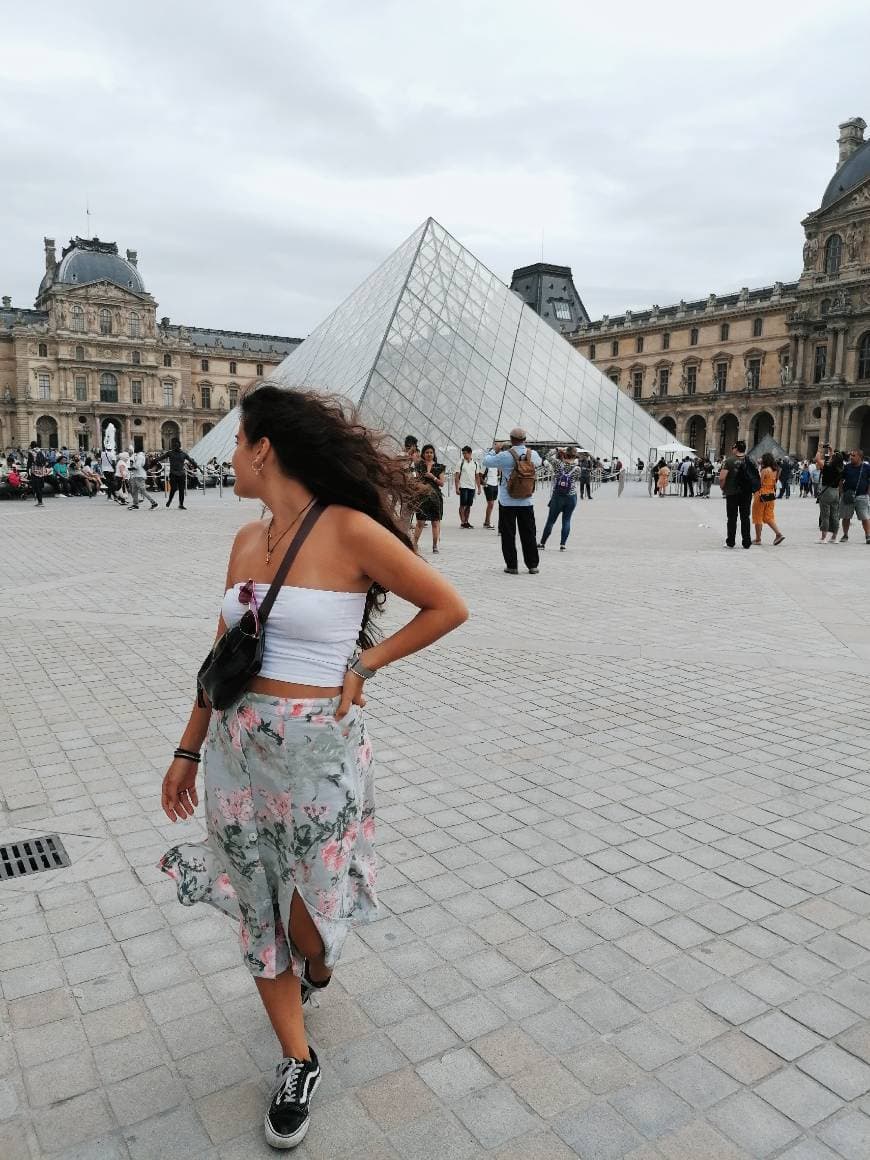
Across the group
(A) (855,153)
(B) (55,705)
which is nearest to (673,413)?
(A) (855,153)

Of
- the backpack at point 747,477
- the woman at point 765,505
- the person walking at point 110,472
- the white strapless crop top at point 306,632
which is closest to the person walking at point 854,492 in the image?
the woman at point 765,505

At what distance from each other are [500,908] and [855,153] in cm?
6047

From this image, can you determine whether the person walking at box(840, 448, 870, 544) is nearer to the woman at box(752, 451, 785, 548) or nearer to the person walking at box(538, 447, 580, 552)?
the woman at box(752, 451, 785, 548)

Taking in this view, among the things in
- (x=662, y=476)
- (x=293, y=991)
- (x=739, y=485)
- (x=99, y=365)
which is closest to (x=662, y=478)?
(x=662, y=476)

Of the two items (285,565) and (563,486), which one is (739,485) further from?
(285,565)

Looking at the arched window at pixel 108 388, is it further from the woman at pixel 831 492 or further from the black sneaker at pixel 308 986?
the black sneaker at pixel 308 986

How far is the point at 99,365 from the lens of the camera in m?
73.2

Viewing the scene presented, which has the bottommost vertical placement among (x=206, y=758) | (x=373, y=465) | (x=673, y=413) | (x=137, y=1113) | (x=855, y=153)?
(x=137, y=1113)

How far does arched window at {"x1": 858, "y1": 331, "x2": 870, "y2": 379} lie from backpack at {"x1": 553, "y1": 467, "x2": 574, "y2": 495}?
45.5 m

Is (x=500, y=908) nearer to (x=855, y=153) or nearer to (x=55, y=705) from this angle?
(x=55, y=705)

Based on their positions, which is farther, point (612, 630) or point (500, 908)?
point (612, 630)

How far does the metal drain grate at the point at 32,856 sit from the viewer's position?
112 inches

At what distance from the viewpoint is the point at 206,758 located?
1.77m

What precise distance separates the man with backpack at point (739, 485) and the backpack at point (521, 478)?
3.59 metres
